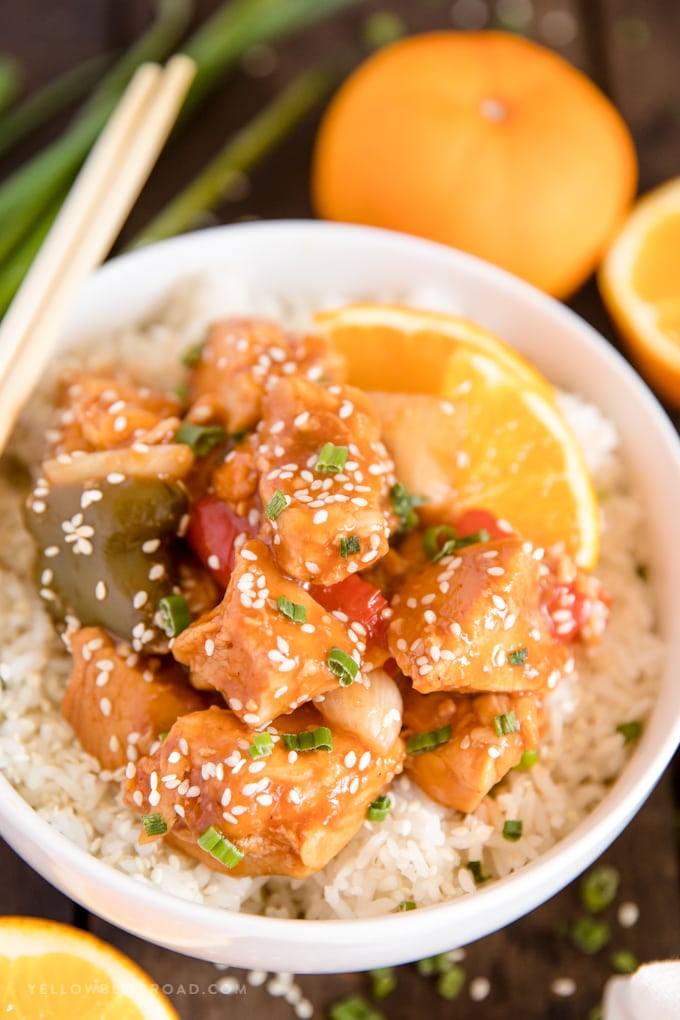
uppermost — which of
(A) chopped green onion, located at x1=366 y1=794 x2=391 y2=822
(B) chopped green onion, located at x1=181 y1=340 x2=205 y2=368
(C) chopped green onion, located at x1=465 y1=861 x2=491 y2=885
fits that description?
(B) chopped green onion, located at x1=181 y1=340 x2=205 y2=368

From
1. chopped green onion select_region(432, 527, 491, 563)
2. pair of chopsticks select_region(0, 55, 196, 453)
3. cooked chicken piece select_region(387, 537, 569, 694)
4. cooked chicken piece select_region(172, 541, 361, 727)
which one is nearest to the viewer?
cooked chicken piece select_region(172, 541, 361, 727)

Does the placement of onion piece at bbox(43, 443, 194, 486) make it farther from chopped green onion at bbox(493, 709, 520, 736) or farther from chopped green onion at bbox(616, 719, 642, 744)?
chopped green onion at bbox(616, 719, 642, 744)

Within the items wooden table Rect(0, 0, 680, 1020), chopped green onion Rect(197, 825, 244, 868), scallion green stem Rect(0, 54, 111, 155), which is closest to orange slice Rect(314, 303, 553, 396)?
wooden table Rect(0, 0, 680, 1020)

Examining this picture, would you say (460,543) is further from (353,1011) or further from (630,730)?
(353,1011)

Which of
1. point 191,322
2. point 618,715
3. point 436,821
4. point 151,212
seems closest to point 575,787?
point 618,715

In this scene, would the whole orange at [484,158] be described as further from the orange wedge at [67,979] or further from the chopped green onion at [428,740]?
the orange wedge at [67,979]

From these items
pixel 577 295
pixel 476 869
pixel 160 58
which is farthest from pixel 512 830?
pixel 160 58

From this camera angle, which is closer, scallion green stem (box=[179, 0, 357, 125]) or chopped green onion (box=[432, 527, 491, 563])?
chopped green onion (box=[432, 527, 491, 563])
